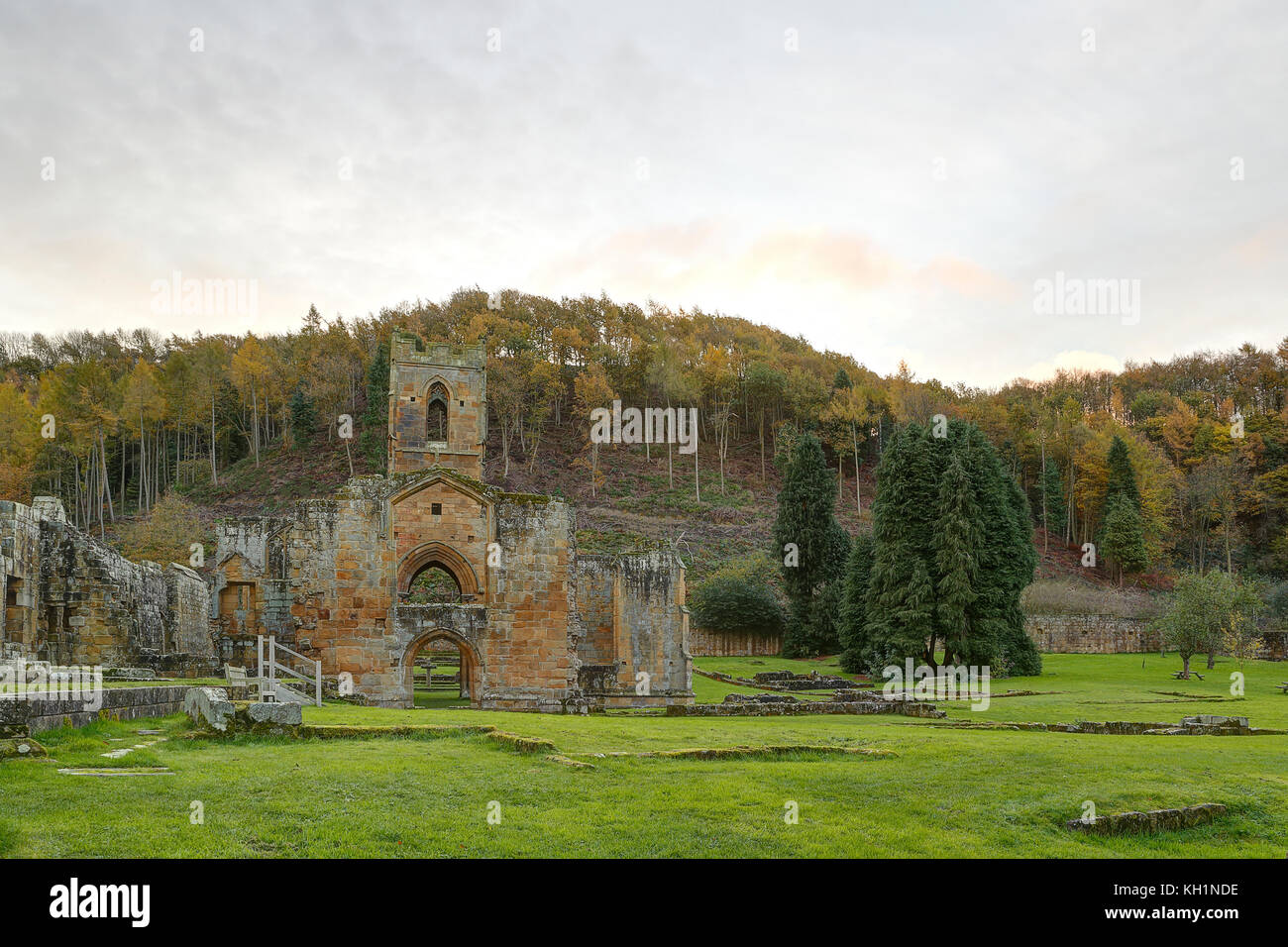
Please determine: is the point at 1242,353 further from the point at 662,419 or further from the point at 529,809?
the point at 529,809

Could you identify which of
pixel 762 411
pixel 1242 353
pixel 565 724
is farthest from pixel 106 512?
pixel 1242 353

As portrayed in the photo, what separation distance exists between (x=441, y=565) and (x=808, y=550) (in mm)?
30252

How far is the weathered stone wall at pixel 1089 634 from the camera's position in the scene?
61.3m

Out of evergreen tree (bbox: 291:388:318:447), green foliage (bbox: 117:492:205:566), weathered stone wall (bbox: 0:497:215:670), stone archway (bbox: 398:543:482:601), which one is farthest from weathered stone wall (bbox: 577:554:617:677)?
evergreen tree (bbox: 291:388:318:447)

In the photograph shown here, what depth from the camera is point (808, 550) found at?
5566 centimetres

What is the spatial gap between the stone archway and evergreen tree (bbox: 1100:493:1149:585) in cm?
6328

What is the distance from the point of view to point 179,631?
1218 inches

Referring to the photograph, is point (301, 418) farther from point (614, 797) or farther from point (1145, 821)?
point (1145, 821)

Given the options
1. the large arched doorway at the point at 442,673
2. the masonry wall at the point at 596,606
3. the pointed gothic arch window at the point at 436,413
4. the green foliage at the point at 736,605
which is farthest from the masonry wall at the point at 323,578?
the green foliage at the point at 736,605

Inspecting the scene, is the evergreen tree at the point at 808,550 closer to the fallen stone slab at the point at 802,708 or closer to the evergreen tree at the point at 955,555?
the evergreen tree at the point at 955,555

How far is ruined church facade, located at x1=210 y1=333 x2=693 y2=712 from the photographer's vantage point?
2775 cm

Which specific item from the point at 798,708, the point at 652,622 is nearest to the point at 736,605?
the point at 652,622

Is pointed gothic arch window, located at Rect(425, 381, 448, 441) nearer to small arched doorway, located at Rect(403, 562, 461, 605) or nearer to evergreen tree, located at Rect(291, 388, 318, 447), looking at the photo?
small arched doorway, located at Rect(403, 562, 461, 605)
